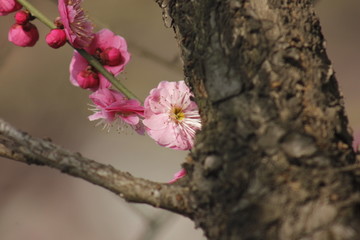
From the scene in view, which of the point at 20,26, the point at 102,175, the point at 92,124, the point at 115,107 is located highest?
the point at 92,124

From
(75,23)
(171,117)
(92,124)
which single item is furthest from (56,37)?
(92,124)

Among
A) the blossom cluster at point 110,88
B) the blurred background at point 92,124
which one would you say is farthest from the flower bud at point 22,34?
the blurred background at point 92,124

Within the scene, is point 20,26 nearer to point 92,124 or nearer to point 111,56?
point 111,56

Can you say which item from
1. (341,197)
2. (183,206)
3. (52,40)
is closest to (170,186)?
(183,206)

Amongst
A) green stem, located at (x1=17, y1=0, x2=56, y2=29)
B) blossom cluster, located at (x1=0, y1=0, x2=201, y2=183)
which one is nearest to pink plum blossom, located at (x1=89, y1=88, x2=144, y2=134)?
blossom cluster, located at (x1=0, y1=0, x2=201, y2=183)

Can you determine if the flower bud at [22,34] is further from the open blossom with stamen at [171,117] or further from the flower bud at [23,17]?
the open blossom with stamen at [171,117]

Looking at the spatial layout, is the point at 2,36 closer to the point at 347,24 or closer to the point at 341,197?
the point at 347,24
